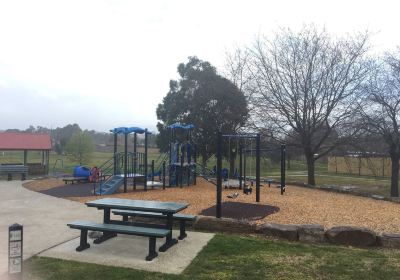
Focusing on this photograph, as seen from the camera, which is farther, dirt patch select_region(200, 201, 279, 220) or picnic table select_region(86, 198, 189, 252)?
dirt patch select_region(200, 201, 279, 220)

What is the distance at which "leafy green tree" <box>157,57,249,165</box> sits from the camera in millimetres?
23969

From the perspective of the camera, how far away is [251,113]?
71.0 ft

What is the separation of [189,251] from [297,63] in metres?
15.4

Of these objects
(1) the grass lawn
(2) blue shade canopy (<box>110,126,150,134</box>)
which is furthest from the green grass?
(1) the grass lawn

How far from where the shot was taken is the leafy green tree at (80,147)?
35.1 meters

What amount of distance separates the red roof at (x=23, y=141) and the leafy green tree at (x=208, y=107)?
28.7 feet

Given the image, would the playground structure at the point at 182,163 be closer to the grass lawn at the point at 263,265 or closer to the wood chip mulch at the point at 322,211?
the wood chip mulch at the point at 322,211

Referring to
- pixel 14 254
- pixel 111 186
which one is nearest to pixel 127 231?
pixel 14 254

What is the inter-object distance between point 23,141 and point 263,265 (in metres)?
24.0

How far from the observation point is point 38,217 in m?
9.12

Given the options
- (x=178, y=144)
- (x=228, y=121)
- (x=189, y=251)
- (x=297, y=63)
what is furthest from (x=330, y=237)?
(x=228, y=121)

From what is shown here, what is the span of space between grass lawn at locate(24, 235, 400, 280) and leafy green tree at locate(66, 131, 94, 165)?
101ft

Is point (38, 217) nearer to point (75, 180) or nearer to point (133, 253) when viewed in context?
point (133, 253)

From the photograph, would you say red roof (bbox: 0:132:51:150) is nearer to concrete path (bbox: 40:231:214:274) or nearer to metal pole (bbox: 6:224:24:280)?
concrete path (bbox: 40:231:214:274)
